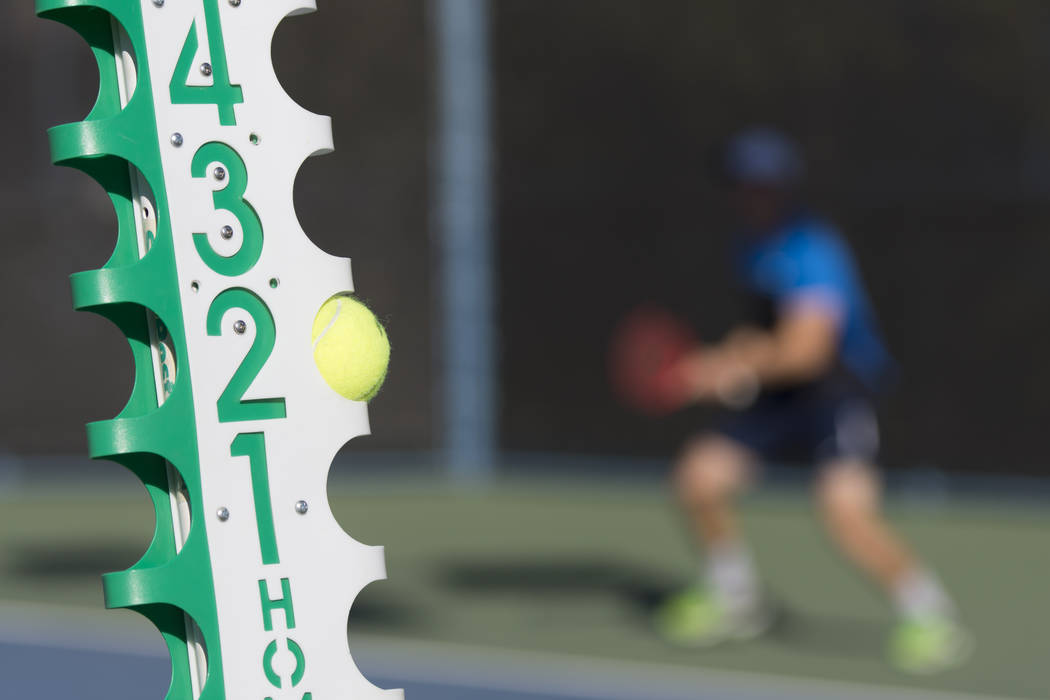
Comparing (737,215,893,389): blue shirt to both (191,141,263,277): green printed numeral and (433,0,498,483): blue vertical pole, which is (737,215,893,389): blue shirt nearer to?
(191,141,263,277): green printed numeral

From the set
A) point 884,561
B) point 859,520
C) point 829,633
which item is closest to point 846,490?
point 859,520

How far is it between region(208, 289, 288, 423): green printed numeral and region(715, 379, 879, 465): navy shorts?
354 centimetres

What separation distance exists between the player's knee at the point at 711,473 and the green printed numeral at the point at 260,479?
3683mm

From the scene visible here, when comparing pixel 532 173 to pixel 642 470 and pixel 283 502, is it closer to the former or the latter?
A: pixel 642 470

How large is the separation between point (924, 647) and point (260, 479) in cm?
377

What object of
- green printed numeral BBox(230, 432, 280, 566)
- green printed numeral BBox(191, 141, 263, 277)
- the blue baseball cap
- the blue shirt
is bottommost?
the blue shirt

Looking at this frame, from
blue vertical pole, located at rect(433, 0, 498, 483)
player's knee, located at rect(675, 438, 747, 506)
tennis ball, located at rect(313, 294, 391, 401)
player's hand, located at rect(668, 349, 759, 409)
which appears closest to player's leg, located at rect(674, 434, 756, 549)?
player's knee, located at rect(675, 438, 747, 506)

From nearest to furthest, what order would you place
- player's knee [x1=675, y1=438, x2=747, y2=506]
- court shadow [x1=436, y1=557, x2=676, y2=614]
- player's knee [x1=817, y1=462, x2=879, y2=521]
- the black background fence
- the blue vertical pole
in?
1. player's knee [x1=817, y1=462, x2=879, y2=521]
2. player's knee [x1=675, y1=438, x2=747, y2=506]
3. court shadow [x1=436, y1=557, x2=676, y2=614]
4. the black background fence
5. the blue vertical pole

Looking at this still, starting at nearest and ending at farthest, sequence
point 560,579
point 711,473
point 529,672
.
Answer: point 529,672, point 711,473, point 560,579

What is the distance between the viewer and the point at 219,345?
116cm

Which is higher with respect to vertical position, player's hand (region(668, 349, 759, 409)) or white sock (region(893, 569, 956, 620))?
player's hand (region(668, 349, 759, 409))

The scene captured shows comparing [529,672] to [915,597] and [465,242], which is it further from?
[465,242]

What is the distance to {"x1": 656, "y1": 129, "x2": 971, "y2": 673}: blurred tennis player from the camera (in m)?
4.48

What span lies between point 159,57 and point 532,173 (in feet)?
23.4
